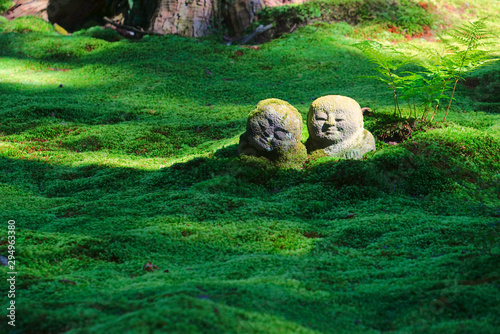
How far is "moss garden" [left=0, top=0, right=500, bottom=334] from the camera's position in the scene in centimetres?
336

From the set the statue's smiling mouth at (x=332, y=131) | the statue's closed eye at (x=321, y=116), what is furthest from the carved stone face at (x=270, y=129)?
the statue's smiling mouth at (x=332, y=131)

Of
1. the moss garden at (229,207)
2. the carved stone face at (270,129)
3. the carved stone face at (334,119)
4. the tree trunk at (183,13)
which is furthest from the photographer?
the tree trunk at (183,13)

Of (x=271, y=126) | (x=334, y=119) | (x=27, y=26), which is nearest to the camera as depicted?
(x=271, y=126)

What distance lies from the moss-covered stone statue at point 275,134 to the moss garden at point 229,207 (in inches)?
10.0

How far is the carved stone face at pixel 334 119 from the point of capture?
7238mm

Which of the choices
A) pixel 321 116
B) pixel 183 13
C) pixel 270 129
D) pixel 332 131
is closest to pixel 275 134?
pixel 270 129

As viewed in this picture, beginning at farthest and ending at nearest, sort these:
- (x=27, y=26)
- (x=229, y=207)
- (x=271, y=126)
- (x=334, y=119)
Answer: (x=27, y=26) < (x=334, y=119) < (x=271, y=126) < (x=229, y=207)

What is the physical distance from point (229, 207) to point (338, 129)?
2436mm

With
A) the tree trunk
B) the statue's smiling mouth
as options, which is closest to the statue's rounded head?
the statue's smiling mouth

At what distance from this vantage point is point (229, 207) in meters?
6.27

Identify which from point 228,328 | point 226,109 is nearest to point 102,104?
point 226,109

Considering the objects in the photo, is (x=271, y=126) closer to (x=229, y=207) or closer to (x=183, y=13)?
(x=229, y=207)

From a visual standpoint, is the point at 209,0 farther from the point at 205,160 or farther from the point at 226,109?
the point at 205,160

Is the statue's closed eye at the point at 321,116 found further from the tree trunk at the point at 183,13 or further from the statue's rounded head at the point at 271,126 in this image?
the tree trunk at the point at 183,13
